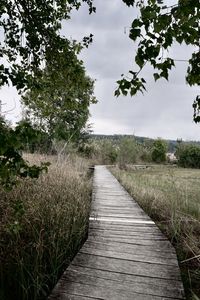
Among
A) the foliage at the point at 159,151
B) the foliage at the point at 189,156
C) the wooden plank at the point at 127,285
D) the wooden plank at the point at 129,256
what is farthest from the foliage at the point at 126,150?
the wooden plank at the point at 127,285

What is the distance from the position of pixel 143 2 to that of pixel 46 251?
9.66ft

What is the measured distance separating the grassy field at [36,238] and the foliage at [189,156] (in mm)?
26366

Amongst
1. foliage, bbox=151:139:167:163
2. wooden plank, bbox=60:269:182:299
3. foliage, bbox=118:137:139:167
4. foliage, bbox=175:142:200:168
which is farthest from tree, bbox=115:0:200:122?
foliage, bbox=151:139:167:163

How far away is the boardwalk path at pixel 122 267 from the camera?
6.24 feet

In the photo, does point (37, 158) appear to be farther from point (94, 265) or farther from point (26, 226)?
point (94, 265)

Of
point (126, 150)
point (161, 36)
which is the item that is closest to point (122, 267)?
point (161, 36)

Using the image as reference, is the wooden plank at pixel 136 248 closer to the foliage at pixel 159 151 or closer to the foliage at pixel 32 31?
the foliage at pixel 32 31

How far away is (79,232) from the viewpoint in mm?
3051

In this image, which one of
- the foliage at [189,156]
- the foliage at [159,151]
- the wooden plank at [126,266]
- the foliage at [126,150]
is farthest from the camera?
the foliage at [159,151]

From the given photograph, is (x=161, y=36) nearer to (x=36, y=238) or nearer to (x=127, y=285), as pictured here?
(x=127, y=285)

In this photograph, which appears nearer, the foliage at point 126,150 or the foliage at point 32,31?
the foliage at point 32,31

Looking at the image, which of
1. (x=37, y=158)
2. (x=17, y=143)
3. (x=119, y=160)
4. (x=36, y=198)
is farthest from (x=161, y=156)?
(x=17, y=143)

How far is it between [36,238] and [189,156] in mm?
27838

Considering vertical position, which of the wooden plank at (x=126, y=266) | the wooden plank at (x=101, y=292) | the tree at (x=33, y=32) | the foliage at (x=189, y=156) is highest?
the tree at (x=33, y=32)
